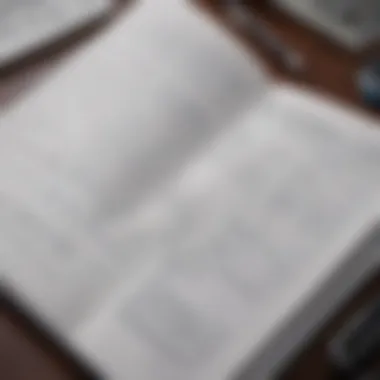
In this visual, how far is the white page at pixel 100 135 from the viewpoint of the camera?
613 millimetres

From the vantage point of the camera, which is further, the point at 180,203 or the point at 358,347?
the point at 180,203

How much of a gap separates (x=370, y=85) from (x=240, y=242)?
231mm

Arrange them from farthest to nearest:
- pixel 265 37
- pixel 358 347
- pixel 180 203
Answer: pixel 265 37 < pixel 180 203 < pixel 358 347

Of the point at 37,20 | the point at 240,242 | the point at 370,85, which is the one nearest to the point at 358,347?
the point at 240,242

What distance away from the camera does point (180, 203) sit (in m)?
0.65

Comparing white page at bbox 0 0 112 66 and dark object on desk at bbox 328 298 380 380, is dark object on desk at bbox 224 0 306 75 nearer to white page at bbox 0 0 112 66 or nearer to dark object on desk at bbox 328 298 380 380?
white page at bbox 0 0 112 66

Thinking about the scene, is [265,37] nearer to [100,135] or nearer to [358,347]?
[100,135]

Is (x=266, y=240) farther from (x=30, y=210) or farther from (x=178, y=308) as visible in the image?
(x=30, y=210)

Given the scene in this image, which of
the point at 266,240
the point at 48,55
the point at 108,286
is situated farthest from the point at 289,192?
the point at 48,55

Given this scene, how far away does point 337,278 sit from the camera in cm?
58

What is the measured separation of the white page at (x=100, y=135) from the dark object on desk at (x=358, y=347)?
0.19 metres

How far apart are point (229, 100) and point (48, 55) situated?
9.4 inches

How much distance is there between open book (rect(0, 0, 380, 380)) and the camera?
0.56m

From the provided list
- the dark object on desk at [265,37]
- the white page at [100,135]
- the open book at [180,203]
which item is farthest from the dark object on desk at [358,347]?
the dark object on desk at [265,37]
